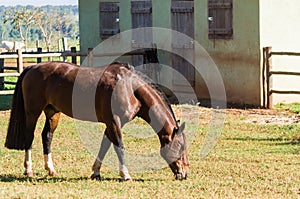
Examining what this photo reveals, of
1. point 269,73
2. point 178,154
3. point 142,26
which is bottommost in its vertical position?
point 178,154

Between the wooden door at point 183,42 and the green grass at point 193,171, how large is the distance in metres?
4.66

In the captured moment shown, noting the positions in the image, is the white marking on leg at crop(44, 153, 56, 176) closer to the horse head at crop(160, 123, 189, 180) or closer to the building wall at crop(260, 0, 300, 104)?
the horse head at crop(160, 123, 189, 180)

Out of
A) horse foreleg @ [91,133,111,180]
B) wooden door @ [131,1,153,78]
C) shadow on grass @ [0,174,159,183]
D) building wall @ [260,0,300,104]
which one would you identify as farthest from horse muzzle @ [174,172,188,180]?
wooden door @ [131,1,153,78]

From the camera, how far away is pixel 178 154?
9922 millimetres

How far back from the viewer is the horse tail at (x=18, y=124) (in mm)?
10531

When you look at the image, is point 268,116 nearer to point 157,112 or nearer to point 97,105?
point 157,112

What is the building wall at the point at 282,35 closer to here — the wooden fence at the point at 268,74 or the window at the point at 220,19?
the wooden fence at the point at 268,74

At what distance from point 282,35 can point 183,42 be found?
264 centimetres

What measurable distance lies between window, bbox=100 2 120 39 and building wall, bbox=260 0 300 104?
524 centimetres

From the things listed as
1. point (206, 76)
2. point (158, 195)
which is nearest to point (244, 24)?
point (206, 76)

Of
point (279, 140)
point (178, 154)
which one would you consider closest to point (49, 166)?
point (178, 154)

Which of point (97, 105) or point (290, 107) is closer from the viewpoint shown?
point (97, 105)

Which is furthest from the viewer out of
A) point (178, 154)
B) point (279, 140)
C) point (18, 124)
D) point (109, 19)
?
point (109, 19)

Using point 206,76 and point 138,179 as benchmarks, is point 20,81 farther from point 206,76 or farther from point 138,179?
point 206,76
